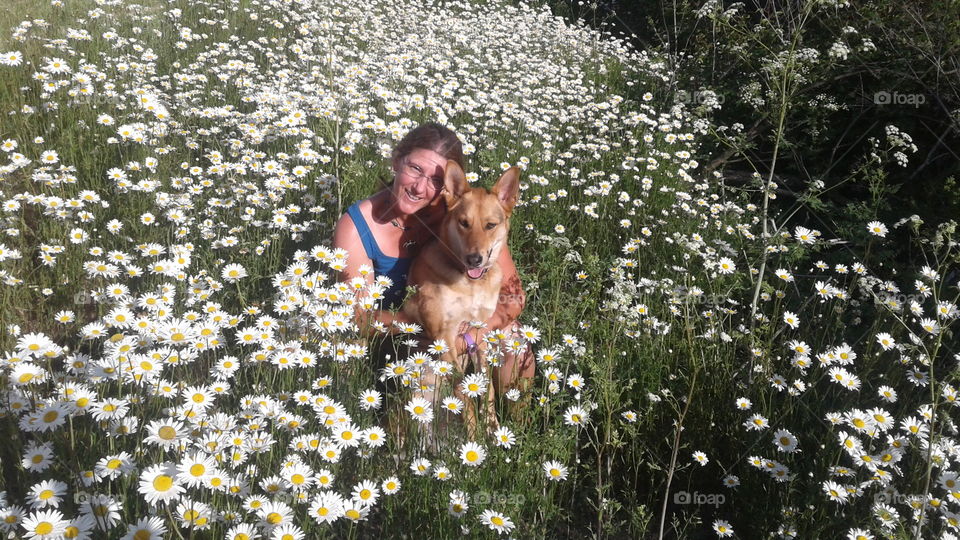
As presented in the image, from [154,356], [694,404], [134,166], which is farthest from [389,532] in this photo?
[134,166]

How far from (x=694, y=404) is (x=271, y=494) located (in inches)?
84.2

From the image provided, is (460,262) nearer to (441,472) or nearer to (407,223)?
(407,223)

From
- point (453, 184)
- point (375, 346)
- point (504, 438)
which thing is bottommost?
point (375, 346)

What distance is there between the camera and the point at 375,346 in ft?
11.8

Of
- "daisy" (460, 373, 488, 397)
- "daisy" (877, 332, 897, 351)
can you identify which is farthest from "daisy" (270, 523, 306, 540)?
"daisy" (877, 332, 897, 351)

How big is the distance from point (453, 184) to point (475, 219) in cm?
25

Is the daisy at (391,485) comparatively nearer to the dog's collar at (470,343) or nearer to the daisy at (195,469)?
the daisy at (195,469)

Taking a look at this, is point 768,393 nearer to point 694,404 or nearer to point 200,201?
point 694,404

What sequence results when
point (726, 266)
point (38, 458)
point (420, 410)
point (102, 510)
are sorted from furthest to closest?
point (726, 266)
point (420, 410)
point (38, 458)
point (102, 510)

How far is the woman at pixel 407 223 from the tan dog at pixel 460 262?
12 centimetres

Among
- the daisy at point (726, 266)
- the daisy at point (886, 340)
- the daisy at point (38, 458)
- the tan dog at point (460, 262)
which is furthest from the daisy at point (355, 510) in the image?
the daisy at point (726, 266)

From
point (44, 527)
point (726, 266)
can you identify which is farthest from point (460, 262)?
point (44, 527)

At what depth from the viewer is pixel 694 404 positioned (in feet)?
10.6

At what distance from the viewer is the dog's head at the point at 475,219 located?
3166 millimetres
